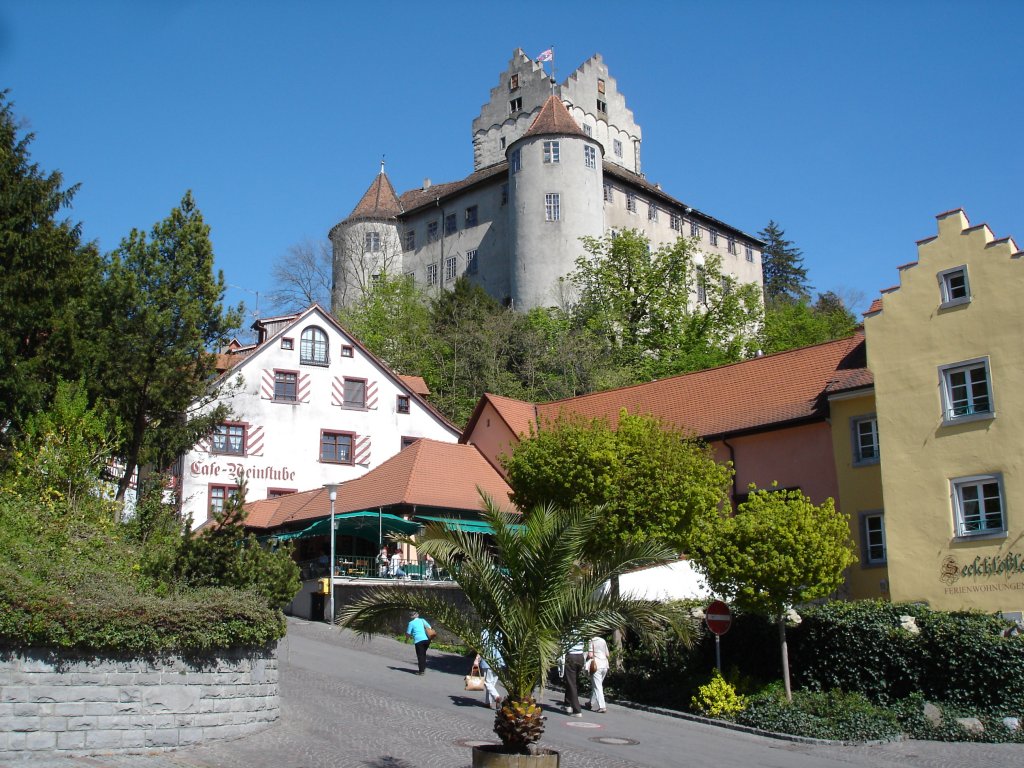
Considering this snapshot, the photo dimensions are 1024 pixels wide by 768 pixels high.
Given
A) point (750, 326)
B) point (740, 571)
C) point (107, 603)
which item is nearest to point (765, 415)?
point (740, 571)

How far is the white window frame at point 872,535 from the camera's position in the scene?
28.7 metres

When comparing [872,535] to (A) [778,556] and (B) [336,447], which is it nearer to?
(A) [778,556]

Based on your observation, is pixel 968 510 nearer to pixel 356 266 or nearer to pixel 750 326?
pixel 750 326

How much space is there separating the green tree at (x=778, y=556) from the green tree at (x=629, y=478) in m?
2.22

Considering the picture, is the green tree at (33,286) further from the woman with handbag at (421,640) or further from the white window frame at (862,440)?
the white window frame at (862,440)

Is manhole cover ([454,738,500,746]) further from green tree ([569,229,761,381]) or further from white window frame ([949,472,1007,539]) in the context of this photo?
green tree ([569,229,761,381])

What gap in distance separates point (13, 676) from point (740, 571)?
13479 millimetres

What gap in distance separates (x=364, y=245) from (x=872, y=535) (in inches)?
2441

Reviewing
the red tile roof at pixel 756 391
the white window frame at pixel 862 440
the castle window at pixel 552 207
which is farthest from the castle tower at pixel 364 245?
the white window frame at pixel 862 440

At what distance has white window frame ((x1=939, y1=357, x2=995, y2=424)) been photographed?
2597cm

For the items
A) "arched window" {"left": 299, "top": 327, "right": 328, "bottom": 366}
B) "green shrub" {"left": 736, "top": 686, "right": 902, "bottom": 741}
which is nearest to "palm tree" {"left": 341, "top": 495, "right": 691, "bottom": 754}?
"green shrub" {"left": 736, "top": 686, "right": 902, "bottom": 741}

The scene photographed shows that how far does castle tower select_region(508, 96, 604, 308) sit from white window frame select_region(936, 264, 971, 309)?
46173 mm

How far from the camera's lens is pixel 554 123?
76.6 m

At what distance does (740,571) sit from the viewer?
22.7 metres
